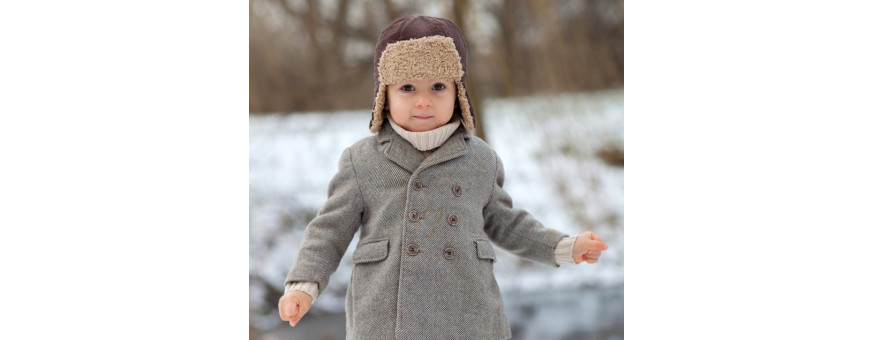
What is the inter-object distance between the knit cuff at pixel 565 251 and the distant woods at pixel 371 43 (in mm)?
1090

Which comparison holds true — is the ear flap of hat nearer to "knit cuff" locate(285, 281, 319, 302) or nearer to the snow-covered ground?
"knit cuff" locate(285, 281, 319, 302)

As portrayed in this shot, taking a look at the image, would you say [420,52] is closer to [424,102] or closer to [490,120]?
[424,102]

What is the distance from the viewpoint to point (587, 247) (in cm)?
165

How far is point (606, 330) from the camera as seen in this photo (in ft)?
9.27

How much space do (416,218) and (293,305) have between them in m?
0.30

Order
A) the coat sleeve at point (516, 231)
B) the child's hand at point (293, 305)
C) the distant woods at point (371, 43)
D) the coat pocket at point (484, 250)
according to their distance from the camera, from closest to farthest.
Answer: the child's hand at point (293, 305), the coat pocket at point (484, 250), the coat sleeve at point (516, 231), the distant woods at point (371, 43)

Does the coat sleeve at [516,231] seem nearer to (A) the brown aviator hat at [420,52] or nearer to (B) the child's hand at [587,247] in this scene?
(B) the child's hand at [587,247]

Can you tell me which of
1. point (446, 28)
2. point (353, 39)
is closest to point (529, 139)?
point (353, 39)

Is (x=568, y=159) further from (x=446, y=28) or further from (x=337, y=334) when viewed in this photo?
(x=446, y=28)

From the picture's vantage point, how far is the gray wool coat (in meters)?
1.52

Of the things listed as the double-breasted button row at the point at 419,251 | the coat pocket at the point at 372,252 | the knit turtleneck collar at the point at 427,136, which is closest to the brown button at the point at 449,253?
the double-breasted button row at the point at 419,251

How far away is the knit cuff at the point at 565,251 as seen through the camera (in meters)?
1.65

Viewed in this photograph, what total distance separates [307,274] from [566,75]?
156 centimetres

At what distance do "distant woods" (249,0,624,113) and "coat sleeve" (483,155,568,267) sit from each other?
39.5 inches
